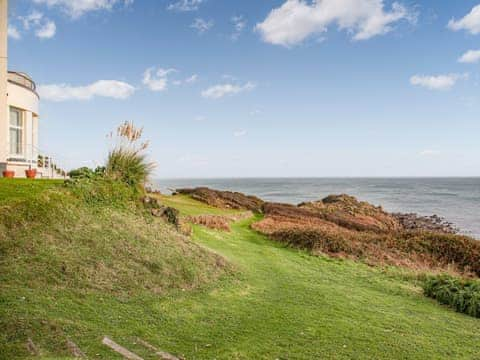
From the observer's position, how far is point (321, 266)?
448 inches

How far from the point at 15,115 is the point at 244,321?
16.6 meters

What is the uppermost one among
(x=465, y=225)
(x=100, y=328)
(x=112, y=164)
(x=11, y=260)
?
(x=112, y=164)

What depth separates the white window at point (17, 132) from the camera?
16781 millimetres

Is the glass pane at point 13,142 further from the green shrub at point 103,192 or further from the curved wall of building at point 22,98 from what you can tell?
the green shrub at point 103,192

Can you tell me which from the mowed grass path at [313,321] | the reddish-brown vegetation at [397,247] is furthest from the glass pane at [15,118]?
the mowed grass path at [313,321]

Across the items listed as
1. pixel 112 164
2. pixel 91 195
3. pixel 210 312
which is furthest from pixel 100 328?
pixel 112 164

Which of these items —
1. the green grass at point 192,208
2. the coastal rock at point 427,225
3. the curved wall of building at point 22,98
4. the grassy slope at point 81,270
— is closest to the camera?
the grassy slope at point 81,270

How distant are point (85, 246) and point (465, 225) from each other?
36.1 meters

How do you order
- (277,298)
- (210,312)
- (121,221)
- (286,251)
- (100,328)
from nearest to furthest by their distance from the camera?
(100,328), (210,312), (277,298), (121,221), (286,251)

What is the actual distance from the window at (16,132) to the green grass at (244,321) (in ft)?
42.3

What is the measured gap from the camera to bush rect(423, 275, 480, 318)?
311 inches

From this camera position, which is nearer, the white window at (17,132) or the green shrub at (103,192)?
the green shrub at (103,192)

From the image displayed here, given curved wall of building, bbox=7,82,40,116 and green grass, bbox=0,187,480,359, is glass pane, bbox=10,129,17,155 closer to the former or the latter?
curved wall of building, bbox=7,82,40,116

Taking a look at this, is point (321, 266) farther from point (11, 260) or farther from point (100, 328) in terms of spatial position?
point (11, 260)
